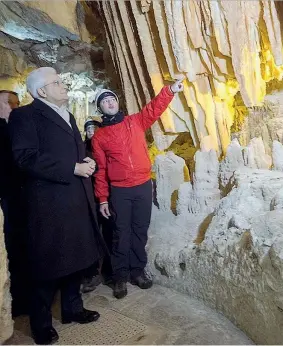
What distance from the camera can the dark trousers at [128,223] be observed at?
295 centimetres

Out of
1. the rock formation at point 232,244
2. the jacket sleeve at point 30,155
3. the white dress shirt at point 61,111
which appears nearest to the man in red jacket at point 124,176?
the rock formation at point 232,244

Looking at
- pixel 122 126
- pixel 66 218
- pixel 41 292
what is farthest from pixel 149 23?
pixel 41 292

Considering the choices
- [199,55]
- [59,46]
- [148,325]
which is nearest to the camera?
[148,325]

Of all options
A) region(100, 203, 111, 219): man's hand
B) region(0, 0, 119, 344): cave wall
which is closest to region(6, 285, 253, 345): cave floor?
region(100, 203, 111, 219): man's hand

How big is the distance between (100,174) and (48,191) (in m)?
0.88

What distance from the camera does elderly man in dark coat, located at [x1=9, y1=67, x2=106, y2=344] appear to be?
2.18 m

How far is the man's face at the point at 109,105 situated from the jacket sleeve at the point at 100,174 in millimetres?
268

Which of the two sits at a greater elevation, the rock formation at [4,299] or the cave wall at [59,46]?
the cave wall at [59,46]

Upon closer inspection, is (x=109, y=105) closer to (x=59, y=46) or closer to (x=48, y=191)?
(x=48, y=191)

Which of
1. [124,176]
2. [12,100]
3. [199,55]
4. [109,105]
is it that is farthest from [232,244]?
[199,55]

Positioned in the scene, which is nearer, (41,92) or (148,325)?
(41,92)

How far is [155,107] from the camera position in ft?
10.0

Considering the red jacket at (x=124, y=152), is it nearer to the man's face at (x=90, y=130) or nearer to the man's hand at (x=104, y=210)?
the man's hand at (x=104, y=210)

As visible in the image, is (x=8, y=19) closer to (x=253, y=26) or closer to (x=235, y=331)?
(x=253, y=26)
